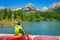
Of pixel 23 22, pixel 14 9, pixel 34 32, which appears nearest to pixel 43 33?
pixel 34 32

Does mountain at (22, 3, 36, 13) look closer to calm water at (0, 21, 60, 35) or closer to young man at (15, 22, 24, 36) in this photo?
calm water at (0, 21, 60, 35)

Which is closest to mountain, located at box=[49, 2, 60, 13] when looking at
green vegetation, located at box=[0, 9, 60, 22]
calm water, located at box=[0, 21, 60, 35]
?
green vegetation, located at box=[0, 9, 60, 22]

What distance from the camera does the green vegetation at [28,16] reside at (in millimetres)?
7270

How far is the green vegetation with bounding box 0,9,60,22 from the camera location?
727 centimetres

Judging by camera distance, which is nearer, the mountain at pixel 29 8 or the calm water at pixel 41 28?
the calm water at pixel 41 28

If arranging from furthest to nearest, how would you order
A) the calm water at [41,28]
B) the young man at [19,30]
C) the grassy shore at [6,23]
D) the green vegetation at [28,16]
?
the grassy shore at [6,23] < the green vegetation at [28,16] < the calm water at [41,28] < the young man at [19,30]

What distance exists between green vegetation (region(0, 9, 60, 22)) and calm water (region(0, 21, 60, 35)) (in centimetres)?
14

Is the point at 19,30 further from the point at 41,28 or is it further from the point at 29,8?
the point at 29,8

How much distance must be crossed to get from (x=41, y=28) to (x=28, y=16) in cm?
60

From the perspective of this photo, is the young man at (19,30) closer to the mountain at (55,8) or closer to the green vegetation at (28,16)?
the green vegetation at (28,16)

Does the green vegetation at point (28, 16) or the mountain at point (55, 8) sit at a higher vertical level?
the mountain at point (55, 8)

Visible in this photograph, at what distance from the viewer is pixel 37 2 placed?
7191 millimetres

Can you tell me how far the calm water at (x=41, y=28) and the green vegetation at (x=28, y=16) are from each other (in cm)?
14

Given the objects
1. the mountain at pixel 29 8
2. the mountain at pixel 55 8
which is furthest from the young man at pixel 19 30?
the mountain at pixel 55 8
